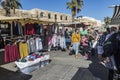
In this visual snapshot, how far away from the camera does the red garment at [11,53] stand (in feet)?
31.2

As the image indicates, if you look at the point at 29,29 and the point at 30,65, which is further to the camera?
the point at 29,29

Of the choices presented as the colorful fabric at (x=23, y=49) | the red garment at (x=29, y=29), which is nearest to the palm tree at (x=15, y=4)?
the red garment at (x=29, y=29)

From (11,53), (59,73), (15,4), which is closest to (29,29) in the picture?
(11,53)

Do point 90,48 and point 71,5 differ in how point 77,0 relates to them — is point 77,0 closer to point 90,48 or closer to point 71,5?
point 71,5

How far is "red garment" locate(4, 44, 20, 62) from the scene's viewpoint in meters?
9.51

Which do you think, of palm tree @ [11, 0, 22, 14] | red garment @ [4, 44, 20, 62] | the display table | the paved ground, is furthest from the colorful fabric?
palm tree @ [11, 0, 22, 14]

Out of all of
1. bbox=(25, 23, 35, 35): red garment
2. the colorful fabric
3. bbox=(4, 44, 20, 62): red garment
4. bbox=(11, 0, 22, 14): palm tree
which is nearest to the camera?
bbox=(4, 44, 20, 62): red garment

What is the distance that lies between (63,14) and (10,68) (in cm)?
5497

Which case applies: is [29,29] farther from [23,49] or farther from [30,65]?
[30,65]

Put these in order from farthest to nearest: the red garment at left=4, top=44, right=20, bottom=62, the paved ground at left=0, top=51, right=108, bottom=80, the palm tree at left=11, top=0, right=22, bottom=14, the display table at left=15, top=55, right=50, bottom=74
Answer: the palm tree at left=11, top=0, right=22, bottom=14 → the red garment at left=4, top=44, right=20, bottom=62 → the display table at left=15, top=55, right=50, bottom=74 → the paved ground at left=0, top=51, right=108, bottom=80

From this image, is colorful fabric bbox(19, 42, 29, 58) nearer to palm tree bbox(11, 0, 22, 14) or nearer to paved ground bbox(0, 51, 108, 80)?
paved ground bbox(0, 51, 108, 80)

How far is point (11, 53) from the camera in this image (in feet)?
31.9

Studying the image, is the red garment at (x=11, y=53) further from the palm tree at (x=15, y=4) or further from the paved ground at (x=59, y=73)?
the palm tree at (x=15, y=4)

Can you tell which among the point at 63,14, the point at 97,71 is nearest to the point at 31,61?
the point at 97,71
